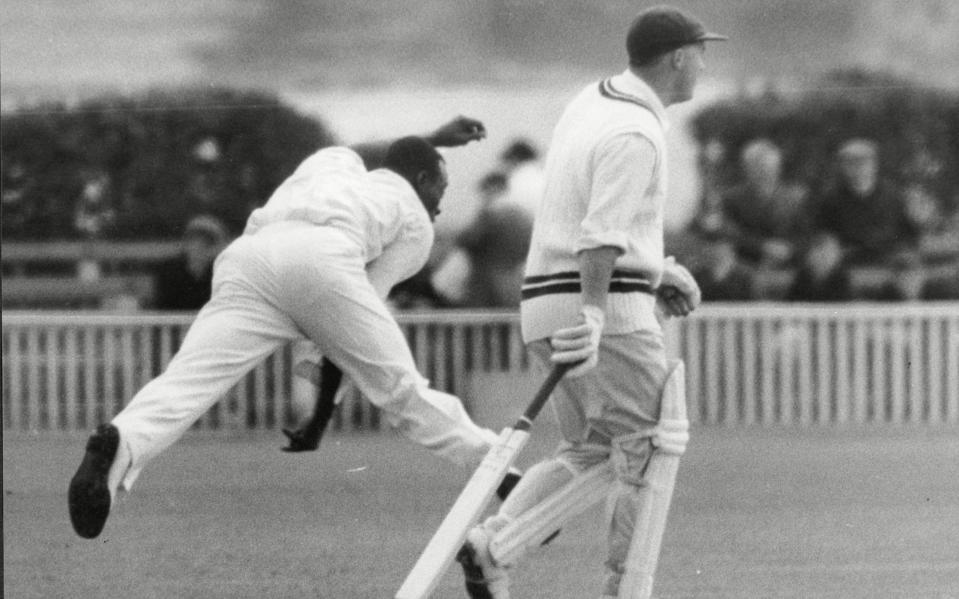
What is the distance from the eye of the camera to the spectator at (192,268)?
12.7 metres

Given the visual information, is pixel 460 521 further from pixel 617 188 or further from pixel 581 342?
pixel 617 188

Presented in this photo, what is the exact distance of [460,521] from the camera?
4.86 metres

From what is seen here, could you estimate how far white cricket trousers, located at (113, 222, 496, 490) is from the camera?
607 cm

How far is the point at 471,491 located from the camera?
496cm

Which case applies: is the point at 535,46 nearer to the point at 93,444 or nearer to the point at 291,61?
the point at 291,61

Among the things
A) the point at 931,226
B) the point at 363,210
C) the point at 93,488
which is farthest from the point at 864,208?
the point at 93,488

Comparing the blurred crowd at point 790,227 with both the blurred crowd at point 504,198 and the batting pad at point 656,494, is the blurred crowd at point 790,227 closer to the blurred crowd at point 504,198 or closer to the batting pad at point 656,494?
the blurred crowd at point 504,198

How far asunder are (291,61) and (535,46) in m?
1.45

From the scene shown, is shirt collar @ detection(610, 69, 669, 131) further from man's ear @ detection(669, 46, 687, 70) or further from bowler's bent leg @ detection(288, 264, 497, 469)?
bowler's bent leg @ detection(288, 264, 497, 469)

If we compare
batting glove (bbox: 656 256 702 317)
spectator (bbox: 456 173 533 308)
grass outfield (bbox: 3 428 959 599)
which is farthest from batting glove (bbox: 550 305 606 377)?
spectator (bbox: 456 173 533 308)

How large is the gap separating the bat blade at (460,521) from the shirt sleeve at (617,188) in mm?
521

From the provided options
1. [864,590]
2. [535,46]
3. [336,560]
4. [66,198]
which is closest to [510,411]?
[535,46]

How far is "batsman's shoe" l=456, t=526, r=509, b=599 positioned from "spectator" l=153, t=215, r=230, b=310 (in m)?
7.48

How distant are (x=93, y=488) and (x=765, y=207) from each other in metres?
7.56
